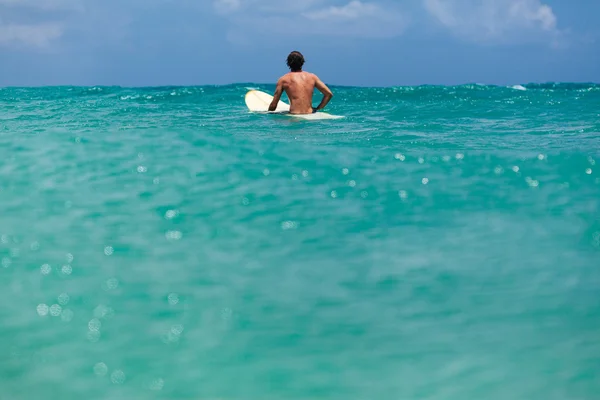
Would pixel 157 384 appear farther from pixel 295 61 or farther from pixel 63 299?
pixel 295 61

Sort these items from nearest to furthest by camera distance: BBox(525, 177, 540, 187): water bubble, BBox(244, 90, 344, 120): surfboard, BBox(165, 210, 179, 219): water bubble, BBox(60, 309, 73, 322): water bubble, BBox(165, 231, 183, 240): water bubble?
BBox(60, 309, 73, 322): water bubble, BBox(165, 231, 183, 240): water bubble, BBox(165, 210, 179, 219): water bubble, BBox(525, 177, 540, 187): water bubble, BBox(244, 90, 344, 120): surfboard

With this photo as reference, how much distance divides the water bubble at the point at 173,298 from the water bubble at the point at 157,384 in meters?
0.76

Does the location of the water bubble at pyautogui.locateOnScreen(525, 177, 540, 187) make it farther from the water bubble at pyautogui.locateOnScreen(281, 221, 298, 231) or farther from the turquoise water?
the water bubble at pyautogui.locateOnScreen(281, 221, 298, 231)

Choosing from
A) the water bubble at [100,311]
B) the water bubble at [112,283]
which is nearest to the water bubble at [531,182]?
the water bubble at [112,283]

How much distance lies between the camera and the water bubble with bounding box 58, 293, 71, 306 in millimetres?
3627

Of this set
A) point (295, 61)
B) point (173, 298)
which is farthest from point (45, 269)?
point (295, 61)

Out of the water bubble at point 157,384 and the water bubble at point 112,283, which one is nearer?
the water bubble at point 157,384

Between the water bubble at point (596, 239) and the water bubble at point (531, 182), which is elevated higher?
the water bubble at point (531, 182)

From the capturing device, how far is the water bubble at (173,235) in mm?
4676

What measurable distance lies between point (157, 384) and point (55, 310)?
3.49 feet

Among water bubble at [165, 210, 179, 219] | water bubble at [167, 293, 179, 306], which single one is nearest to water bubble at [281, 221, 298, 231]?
water bubble at [165, 210, 179, 219]

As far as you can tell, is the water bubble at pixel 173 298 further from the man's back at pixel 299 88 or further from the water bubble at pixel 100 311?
the man's back at pixel 299 88

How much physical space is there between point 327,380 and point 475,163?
4.50 m

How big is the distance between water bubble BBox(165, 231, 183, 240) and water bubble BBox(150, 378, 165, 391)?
6.17 feet
